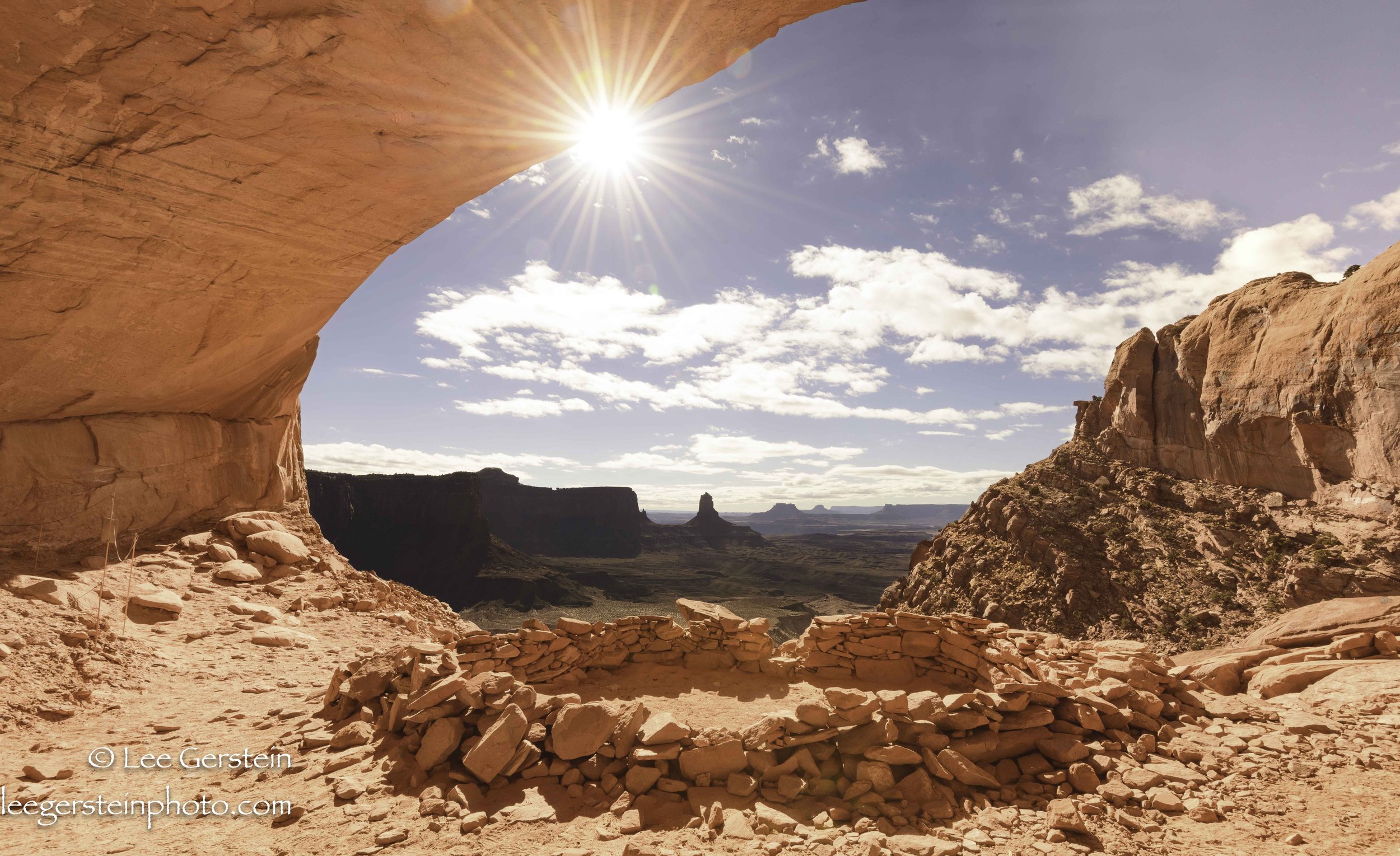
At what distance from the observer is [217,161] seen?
269 inches

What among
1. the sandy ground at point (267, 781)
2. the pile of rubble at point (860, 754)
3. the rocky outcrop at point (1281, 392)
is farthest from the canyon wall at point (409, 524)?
the rocky outcrop at point (1281, 392)

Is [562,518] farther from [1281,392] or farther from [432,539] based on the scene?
[1281,392]

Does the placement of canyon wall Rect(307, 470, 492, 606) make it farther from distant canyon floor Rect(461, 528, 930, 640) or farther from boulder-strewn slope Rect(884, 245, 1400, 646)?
boulder-strewn slope Rect(884, 245, 1400, 646)

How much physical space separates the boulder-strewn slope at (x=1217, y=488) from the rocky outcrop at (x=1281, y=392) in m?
0.07

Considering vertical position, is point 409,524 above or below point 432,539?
above

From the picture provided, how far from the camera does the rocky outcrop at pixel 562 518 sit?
10856cm

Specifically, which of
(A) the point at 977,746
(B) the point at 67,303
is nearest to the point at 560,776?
(A) the point at 977,746

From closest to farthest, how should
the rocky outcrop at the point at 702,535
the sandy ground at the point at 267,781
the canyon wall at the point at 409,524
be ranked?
the sandy ground at the point at 267,781 → the canyon wall at the point at 409,524 → the rocky outcrop at the point at 702,535

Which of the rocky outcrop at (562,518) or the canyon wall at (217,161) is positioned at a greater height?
the canyon wall at (217,161)

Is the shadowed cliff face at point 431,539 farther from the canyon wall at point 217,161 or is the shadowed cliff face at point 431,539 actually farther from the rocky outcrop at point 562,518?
the canyon wall at point 217,161

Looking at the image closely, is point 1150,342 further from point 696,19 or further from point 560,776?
point 560,776

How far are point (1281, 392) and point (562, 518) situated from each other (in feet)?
361

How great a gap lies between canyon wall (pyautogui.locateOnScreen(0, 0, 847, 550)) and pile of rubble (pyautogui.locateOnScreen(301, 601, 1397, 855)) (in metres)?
6.88

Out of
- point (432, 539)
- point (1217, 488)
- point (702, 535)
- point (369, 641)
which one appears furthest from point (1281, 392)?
point (702, 535)
